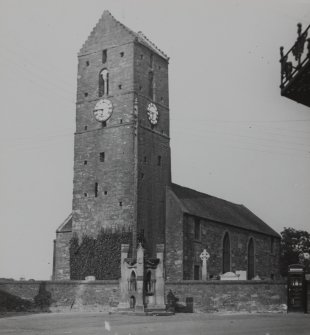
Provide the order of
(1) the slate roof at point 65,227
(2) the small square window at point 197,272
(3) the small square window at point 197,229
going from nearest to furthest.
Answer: (2) the small square window at point 197,272, (3) the small square window at point 197,229, (1) the slate roof at point 65,227

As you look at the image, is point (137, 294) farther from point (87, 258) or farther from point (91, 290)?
point (87, 258)

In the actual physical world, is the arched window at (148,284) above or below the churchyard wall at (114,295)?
above

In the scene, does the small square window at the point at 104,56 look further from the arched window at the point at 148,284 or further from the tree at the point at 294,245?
the tree at the point at 294,245

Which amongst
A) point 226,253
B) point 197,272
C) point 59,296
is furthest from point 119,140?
point 226,253

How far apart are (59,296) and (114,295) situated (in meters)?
4.08

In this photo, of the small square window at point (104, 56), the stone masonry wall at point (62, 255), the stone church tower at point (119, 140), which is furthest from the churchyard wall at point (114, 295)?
the small square window at point (104, 56)

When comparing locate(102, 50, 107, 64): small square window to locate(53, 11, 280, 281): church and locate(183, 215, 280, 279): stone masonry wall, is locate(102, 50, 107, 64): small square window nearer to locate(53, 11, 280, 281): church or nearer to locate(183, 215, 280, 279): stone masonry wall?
locate(53, 11, 280, 281): church

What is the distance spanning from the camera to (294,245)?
82375mm

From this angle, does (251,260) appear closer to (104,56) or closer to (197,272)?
(197,272)

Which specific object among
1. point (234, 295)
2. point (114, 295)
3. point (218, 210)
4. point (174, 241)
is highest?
point (218, 210)

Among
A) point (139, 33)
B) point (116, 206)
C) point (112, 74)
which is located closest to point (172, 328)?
point (116, 206)

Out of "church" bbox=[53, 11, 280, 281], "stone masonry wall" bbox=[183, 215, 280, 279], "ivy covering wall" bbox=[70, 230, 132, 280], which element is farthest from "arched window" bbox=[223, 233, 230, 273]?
"ivy covering wall" bbox=[70, 230, 132, 280]

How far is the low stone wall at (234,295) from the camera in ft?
110

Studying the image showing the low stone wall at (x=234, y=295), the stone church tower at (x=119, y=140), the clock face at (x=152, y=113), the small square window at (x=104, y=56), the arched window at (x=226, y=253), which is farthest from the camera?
the arched window at (x=226, y=253)
